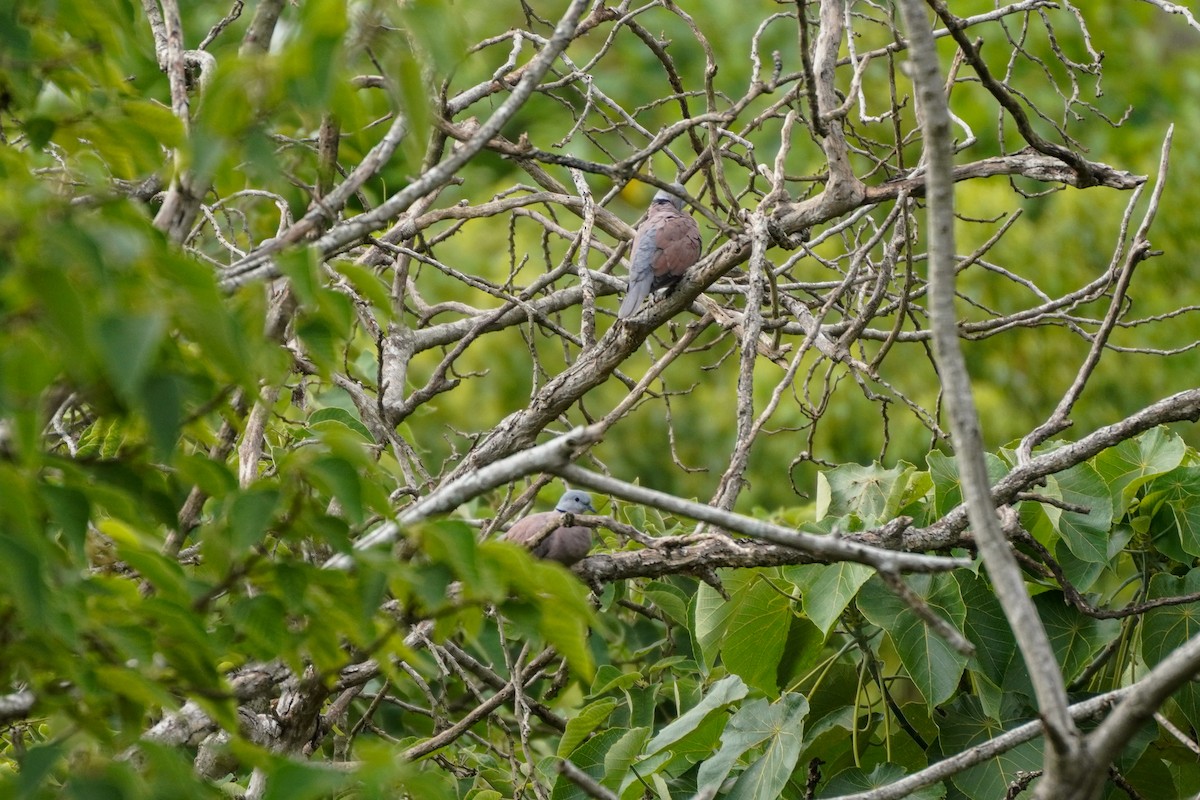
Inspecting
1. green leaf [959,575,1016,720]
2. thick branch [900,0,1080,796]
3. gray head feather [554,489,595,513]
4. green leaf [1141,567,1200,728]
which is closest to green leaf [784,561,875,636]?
green leaf [959,575,1016,720]

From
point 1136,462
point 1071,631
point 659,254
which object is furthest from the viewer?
point 659,254

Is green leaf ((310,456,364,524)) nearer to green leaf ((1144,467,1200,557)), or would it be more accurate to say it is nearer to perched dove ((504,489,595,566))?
perched dove ((504,489,595,566))

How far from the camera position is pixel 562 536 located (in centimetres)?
295

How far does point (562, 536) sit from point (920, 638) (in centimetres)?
98

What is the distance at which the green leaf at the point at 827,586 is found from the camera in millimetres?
2203

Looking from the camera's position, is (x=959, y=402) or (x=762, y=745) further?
(x=762, y=745)

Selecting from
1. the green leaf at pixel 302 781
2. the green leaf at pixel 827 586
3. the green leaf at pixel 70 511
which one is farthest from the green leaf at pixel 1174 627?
the green leaf at pixel 70 511

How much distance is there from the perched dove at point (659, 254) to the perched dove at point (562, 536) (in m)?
0.57

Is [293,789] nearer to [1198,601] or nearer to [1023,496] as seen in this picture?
[1023,496]

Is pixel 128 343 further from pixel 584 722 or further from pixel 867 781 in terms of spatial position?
pixel 867 781

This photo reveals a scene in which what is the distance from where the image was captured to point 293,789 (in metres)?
1.12

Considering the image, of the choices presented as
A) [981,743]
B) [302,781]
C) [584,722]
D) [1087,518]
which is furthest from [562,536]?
[302,781]

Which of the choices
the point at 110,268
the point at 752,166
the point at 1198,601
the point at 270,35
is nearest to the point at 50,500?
the point at 110,268

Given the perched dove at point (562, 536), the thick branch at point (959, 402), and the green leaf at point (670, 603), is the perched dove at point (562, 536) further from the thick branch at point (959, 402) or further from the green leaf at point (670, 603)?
the thick branch at point (959, 402)
